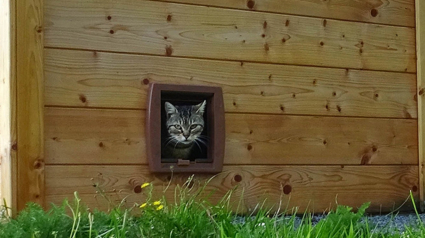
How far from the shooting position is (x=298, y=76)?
3.02 m

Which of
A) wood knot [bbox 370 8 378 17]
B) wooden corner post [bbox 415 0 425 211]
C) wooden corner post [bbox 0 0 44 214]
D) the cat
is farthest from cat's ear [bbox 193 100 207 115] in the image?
wooden corner post [bbox 415 0 425 211]

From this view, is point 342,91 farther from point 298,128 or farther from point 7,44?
point 7,44

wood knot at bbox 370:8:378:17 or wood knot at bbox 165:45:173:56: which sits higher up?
wood knot at bbox 370:8:378:17

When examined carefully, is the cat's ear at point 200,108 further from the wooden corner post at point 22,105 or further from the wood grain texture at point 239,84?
the wooden corner post at point 22,105

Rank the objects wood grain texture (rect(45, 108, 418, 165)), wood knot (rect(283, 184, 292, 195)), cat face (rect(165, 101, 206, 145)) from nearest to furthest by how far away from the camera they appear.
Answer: wood grain texture (rect(45, 108, 418, 165)), cat face (rect(165, 101, 206, 145)), wood knot (rect(283, 184, 292, 195))

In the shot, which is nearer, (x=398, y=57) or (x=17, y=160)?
(x=17, y=160)

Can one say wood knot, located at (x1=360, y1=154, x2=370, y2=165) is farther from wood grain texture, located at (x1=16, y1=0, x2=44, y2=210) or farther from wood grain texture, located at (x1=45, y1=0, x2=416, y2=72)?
wood grain texture, located at (x1=16, y1=0, x2=44, y2=210)

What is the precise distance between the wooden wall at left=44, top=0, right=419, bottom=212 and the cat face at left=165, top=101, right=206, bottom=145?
14 centimetres

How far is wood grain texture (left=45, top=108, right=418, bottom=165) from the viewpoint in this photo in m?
2.56

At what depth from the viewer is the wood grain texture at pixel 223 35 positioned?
8.57ft

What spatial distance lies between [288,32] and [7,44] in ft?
4.25

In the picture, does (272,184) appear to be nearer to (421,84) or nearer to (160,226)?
(421,84)

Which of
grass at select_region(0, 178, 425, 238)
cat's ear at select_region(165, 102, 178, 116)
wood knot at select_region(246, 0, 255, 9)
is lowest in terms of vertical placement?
grass at select_region(0, 178, 425, 238)

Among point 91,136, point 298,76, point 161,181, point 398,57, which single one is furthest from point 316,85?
point 91,136
